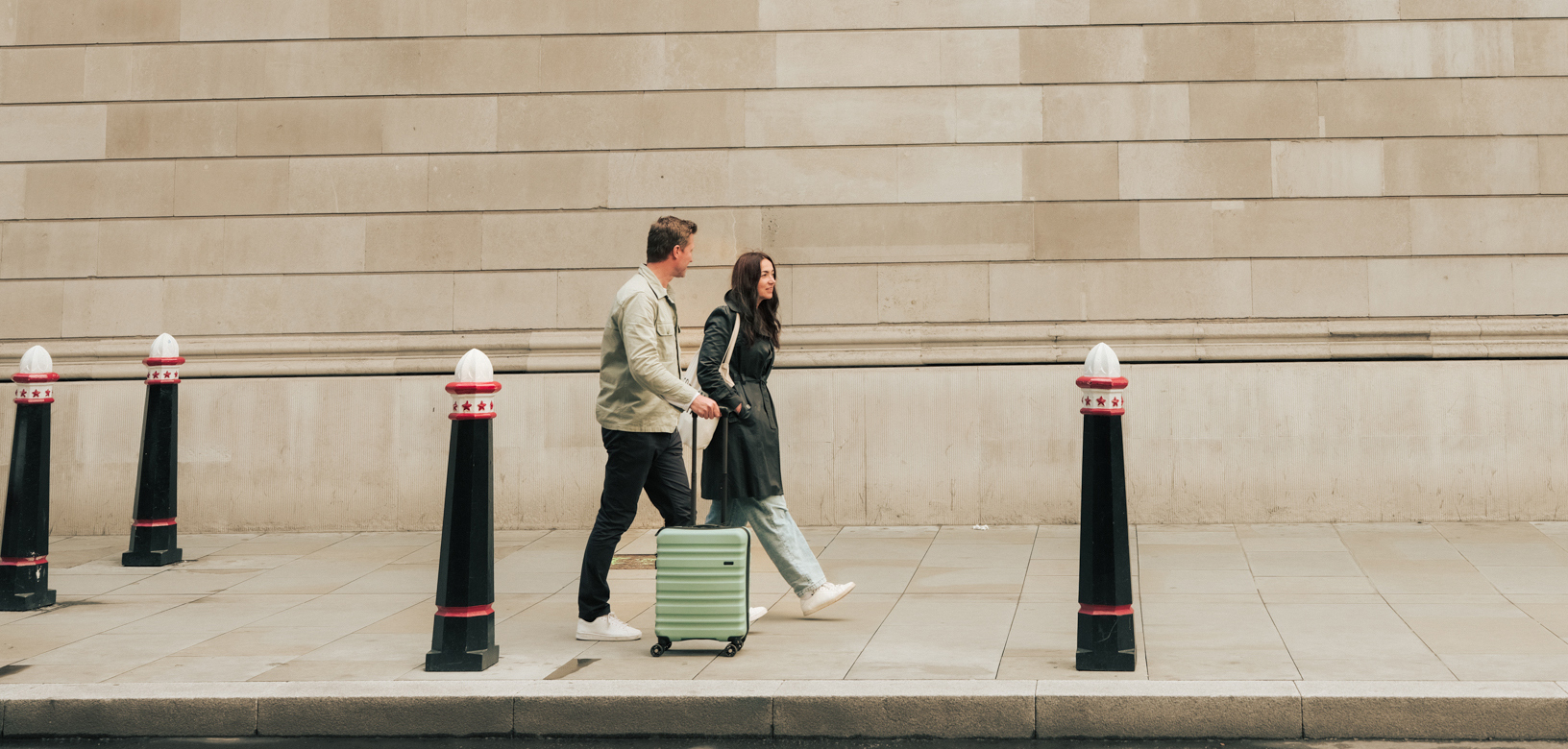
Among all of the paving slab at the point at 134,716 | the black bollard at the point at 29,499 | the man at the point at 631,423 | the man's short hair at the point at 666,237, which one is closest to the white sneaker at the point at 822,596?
the man at the point at 631,423

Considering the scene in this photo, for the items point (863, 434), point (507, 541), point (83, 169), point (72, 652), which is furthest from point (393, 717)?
point (83, 169)

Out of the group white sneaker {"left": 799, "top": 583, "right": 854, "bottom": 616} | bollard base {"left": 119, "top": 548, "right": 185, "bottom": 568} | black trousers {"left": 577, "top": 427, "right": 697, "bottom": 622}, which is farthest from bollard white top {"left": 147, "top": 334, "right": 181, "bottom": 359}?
white sneaker {"left": 799, "top": 583, "right": 854, "bottom": 616}

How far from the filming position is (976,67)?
8.73 metres

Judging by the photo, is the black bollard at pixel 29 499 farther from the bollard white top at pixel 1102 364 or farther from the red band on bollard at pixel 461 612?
the bollard white top at pixel 1102 364

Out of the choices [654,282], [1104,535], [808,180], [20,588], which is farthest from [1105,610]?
[20,588]

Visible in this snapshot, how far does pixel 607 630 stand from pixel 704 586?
0.63 meters

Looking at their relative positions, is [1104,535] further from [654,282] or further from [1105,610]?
[654,282]

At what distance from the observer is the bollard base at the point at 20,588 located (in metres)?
6.32

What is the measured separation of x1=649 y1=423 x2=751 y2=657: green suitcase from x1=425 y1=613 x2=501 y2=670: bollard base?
0.71 meters

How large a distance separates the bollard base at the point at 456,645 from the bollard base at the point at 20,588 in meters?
2.70

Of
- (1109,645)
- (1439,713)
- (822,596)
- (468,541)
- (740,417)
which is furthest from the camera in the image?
(822,596)

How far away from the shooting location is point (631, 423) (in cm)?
549

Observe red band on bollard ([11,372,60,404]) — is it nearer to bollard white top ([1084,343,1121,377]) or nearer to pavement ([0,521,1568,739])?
pavement ([0,521,1568,739])

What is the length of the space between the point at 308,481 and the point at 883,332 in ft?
13.5
